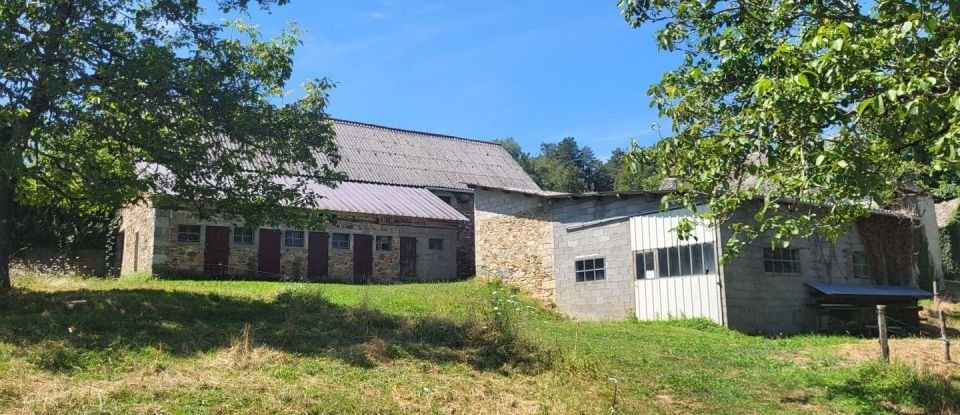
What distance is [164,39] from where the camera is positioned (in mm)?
13219

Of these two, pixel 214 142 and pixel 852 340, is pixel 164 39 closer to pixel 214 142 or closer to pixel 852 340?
pixel 214 142

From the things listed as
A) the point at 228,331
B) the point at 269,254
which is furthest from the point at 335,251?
the point at 228,331

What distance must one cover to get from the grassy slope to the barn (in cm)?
298

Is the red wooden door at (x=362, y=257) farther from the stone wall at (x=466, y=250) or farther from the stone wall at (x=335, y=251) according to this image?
the stone wall at (x=466, y=250)

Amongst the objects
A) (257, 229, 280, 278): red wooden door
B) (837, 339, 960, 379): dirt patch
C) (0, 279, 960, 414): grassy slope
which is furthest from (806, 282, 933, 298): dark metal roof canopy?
(257, 229, 280, 278): red wooden door

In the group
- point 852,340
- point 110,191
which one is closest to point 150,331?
point 110,191

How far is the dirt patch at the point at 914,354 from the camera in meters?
11.8

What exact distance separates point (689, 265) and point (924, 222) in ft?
64.1

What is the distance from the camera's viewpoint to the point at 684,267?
58.7 ft

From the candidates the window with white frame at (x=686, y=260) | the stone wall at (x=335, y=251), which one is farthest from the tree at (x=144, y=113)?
the window with white frame at (x=686, y=260)

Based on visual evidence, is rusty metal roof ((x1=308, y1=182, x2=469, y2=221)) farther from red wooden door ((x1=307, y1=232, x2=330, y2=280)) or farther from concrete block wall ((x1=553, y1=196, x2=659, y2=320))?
concrete block wall ((x1=553, y1=196, x2=659, y2=320))

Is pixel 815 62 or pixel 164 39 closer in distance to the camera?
pixel 815 62

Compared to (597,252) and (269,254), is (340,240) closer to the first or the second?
(269,254)

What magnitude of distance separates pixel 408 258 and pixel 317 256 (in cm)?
369
